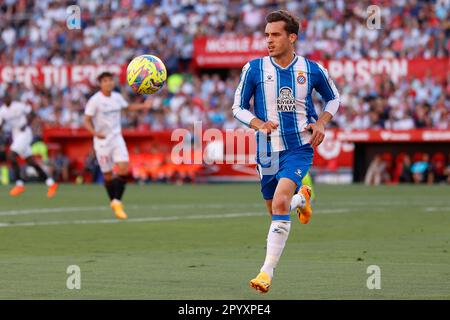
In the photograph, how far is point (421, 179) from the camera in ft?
116

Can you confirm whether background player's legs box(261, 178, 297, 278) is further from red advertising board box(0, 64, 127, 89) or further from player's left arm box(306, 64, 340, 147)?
red advertising board box(0, 64, 127, 89)

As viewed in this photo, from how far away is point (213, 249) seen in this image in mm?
14211

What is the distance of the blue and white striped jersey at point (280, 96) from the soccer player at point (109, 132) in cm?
950

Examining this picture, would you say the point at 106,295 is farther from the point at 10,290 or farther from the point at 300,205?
the point at 300,205

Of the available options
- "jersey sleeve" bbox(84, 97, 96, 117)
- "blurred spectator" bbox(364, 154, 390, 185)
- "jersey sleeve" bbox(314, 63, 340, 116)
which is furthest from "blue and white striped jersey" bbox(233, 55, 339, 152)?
"blurred spectator" bbox(364, 154, 390, 185)

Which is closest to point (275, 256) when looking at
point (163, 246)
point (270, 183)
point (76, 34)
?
point (270, 183)

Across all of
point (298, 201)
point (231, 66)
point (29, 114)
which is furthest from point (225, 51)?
point (298, 201)

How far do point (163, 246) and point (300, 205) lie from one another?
332 cm

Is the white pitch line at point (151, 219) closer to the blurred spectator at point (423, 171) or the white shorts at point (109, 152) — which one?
the white shorts at point (109, 152)

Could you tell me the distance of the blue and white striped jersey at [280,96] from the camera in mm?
10727

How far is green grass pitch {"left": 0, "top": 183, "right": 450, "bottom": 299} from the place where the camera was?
10.1 metres

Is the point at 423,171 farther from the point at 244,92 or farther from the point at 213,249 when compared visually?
the point at 244,92

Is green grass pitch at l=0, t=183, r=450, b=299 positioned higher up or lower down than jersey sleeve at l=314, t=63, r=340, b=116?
lower down

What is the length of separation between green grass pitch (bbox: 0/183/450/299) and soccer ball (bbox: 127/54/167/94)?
6.49ft
